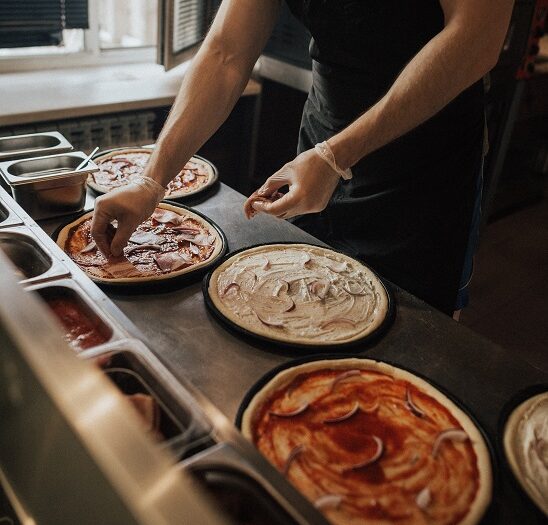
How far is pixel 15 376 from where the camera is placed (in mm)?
896

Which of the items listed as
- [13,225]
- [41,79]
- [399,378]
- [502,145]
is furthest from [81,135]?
[502,145]

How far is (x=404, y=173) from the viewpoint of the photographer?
1.90 metres

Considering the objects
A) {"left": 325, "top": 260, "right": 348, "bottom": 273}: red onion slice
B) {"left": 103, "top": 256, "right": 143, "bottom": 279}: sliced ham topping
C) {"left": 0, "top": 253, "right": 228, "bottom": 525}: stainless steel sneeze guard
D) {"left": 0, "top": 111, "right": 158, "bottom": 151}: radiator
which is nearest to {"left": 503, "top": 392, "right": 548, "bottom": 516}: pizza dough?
{"left": 325, "top": 260, "right": 348, "bottom": 273}: red onion slice

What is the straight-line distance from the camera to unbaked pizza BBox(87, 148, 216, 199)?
2119mm

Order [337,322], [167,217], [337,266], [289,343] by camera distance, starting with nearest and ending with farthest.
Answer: [289,343], [337,322], [337,266], [167,217]

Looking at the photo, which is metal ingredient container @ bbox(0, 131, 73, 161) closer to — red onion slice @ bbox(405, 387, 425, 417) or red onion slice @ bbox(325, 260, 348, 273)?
red onion slice @ bbox(325, 260, 348, 273)

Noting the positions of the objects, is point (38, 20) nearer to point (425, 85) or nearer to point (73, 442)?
point (425, 85)

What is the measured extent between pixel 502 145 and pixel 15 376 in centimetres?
382

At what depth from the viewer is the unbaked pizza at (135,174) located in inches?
83.4

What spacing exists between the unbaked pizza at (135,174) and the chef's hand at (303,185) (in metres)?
0.61

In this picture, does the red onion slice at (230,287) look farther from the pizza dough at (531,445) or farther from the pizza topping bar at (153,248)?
the pizza dough at (531,445)

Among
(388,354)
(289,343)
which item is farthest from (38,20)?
(388,354)

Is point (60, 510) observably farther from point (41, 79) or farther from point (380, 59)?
point (41, 79)

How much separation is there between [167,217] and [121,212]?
1.05ft
